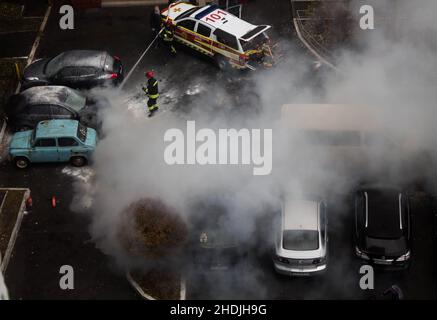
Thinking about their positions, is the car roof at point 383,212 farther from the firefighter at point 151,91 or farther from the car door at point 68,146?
the car door at point 68,146

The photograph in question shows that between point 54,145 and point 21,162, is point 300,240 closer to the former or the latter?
point 54,145

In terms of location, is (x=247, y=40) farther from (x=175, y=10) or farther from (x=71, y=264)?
(x=71, y=264)

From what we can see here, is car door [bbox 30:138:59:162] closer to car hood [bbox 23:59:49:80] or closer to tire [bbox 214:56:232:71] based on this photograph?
car hood [bbox 23:59:49:80]

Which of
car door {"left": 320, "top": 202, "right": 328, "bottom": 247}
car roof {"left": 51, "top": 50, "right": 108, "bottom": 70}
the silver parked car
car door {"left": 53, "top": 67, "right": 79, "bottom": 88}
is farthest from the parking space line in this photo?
car door {"left": 320, "top": 202, "right": 328, "bottom": 247}

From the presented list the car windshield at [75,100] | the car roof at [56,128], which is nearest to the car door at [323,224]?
the car roof at [56,128]

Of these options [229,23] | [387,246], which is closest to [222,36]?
[229,23]

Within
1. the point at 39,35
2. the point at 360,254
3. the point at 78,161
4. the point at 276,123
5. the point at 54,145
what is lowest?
the point at 360,254
